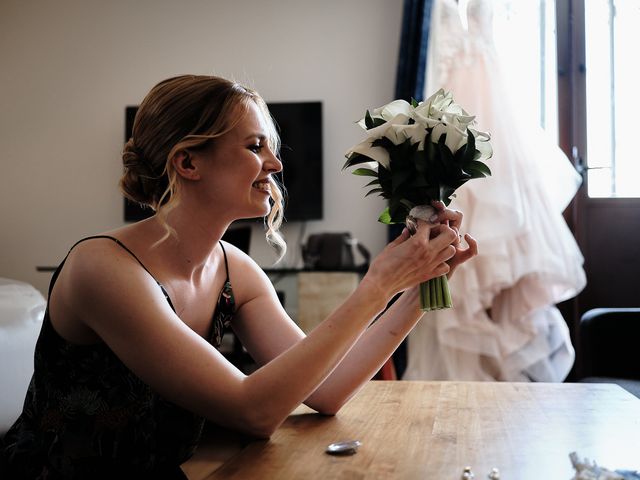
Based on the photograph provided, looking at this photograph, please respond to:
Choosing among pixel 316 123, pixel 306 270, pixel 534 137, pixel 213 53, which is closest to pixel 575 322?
pixel 534 137

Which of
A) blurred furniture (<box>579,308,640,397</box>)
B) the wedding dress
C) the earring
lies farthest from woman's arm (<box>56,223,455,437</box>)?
the wedding dress

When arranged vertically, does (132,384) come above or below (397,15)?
below

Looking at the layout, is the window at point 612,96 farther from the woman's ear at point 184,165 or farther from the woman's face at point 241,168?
the woman's ear at point 184,165

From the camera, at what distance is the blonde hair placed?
138 cm

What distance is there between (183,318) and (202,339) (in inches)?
9.4

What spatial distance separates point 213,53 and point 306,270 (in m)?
1.71

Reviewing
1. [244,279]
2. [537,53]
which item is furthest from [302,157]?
[244,279]

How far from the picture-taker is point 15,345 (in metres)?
1.46

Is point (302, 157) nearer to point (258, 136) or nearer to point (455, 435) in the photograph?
point (258, 136)

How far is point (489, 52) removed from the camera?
3.71m

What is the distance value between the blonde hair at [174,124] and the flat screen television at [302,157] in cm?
320

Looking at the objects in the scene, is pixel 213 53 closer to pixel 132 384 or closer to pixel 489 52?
pixel 489 52

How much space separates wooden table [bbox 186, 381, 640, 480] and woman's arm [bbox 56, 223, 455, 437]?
70 mm

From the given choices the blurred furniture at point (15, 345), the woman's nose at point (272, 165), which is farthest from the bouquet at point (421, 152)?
the blurred furniture at point (15, 345)
